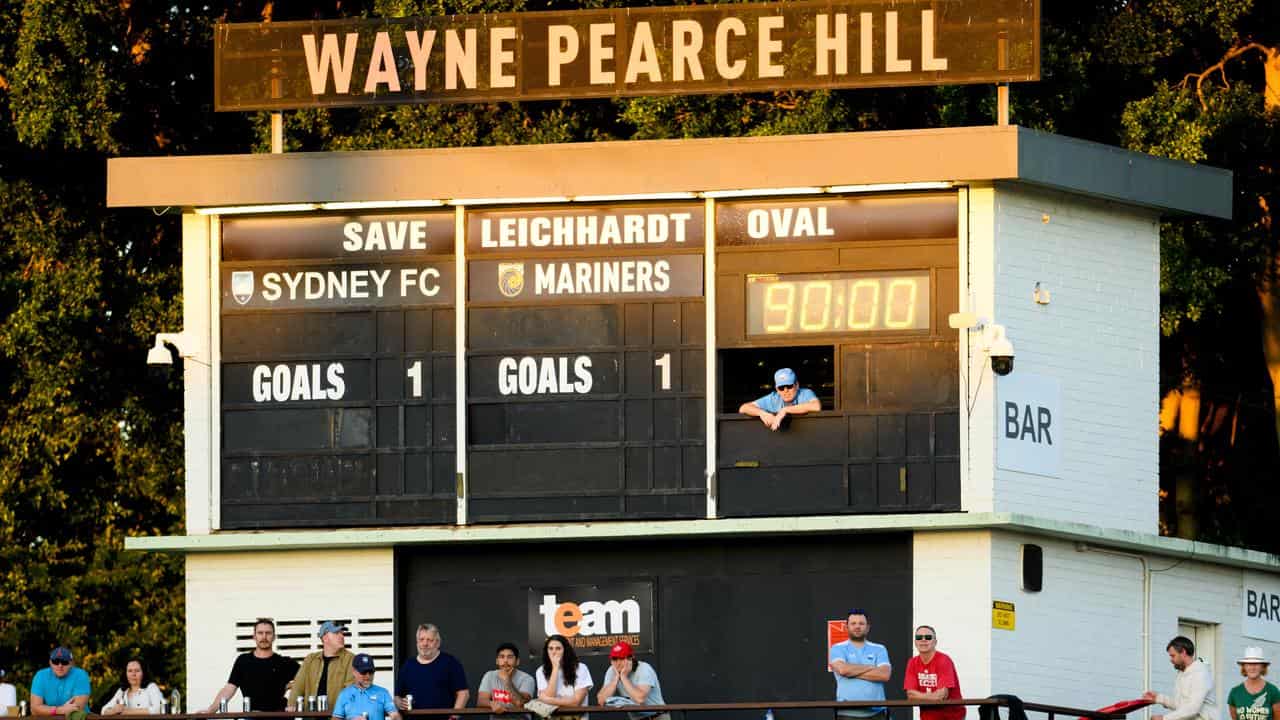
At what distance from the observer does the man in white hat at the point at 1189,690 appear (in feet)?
71.8

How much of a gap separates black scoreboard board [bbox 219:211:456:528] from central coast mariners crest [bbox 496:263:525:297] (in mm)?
448

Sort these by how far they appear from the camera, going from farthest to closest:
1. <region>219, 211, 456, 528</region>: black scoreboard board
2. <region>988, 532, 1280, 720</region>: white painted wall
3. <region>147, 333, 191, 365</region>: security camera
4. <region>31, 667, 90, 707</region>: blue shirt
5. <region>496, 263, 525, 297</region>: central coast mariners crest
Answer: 1. <region>147, 333, 191, 365</region>: security camera
2. <region>496, 263, 525, 297</region>: central coast mariners crest
3. <region>219, 211, 456, 528</region>: black scoreboard board
4. <region>31, 667, 90, 707</region>: blue shirt
5. <region>988, 532, 1280, 720</region>: white painted wall

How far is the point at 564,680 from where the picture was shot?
2203cm

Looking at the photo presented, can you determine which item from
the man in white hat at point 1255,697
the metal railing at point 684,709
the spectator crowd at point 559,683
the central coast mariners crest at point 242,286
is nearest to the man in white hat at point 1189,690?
the spectator crowd at point 559,683

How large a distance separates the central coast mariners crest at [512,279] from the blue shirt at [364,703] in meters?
4.51

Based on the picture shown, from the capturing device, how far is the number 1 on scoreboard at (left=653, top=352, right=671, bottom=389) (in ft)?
79.8

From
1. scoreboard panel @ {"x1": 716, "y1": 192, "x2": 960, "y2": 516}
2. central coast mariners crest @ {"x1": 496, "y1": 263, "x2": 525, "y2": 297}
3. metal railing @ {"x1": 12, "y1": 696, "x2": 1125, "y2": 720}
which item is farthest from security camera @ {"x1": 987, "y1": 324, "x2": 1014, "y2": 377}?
central coast mariners crest @ {"x1": 496, "y1": 263, "x2": 525, "y2": 297}

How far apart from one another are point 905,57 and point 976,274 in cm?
218

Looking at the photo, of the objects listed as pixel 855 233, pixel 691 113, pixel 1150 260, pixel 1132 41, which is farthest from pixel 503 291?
pixel 1132 41

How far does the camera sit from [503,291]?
975 inches

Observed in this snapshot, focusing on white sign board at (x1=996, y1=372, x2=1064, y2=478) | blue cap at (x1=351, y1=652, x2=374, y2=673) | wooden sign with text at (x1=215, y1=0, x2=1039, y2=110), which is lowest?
blue cap at (x1=351, y1=652, x2=374, y2=673)

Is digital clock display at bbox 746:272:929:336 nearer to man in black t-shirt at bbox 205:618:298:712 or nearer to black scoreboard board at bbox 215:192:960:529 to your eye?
black scoreboard board at bbox 215:192:960:529

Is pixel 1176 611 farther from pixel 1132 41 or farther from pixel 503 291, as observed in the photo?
pixel 1132 41

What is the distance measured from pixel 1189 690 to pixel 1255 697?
2.01ft
